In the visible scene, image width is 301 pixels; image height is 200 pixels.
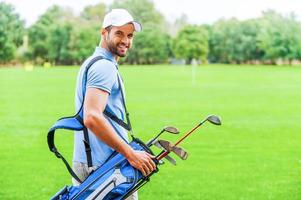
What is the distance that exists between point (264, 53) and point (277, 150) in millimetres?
103192

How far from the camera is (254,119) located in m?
19.1

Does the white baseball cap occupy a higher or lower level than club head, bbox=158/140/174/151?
higher

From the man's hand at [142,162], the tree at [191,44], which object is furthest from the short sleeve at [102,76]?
the tree at [191,44]

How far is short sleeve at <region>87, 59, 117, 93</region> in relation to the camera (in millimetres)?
3646

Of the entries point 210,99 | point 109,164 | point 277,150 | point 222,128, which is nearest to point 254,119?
point 222,128

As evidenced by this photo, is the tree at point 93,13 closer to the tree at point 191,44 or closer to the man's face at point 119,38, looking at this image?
the tree at point 191,44

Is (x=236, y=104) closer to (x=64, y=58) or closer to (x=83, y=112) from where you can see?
(x=83, y=112)

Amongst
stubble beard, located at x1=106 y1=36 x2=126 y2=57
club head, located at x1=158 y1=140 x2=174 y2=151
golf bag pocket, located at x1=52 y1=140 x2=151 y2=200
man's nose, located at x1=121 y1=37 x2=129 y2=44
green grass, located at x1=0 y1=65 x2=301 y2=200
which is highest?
man's nose, located at x1=121 y1=37 x2=129 y2=44

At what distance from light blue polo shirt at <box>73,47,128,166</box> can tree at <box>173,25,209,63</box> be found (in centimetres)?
11461

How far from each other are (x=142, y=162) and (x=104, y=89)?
43 centimetres

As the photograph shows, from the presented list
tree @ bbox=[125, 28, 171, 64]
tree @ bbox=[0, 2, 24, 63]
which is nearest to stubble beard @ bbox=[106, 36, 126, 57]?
tree @ bbox=[0, 2, 24, 63]

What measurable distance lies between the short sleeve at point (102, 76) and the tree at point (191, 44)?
115m

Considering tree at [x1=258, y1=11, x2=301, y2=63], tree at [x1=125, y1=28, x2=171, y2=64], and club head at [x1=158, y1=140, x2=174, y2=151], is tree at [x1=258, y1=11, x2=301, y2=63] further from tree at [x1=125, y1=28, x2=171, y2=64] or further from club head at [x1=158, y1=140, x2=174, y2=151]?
club head at [x1=158, y1=140, x2=174, y2=151]

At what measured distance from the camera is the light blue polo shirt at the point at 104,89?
366cm
